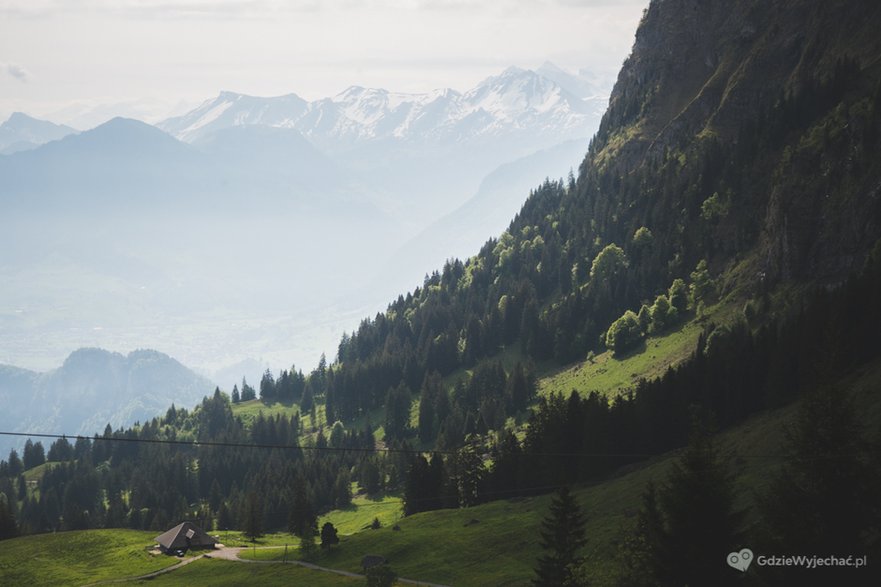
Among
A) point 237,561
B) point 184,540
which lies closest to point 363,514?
point 184,540

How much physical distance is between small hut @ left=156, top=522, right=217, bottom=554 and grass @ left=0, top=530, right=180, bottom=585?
2643 mm

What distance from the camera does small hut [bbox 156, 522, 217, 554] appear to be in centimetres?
13438

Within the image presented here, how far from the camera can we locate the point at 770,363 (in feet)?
386

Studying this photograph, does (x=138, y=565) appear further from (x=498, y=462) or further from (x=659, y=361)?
(x=659, y=361)

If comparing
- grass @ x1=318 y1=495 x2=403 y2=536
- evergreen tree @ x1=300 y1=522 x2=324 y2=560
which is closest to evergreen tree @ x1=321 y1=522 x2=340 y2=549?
evergreen tree @ x1=300 y1=522 x2=324 y2=560

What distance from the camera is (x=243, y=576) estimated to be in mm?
110875

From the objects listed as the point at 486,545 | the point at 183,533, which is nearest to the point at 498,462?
the point at 486,545

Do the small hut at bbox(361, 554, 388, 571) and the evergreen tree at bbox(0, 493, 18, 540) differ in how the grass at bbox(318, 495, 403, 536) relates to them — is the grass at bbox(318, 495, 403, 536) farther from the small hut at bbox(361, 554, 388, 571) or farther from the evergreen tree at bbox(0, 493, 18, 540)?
the evergreen tree at bbox(0, 493, 18, 540)

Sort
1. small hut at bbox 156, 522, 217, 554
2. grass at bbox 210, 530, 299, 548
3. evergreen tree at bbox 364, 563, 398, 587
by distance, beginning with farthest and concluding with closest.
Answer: grass at bbox 210, 530, 299, 548
small hut at bbox 156, 522, 217, 554
evergreen tree at bbox 364, 563, 398, 587

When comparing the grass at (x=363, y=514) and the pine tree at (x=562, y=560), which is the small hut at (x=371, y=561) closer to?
the pine tree at (x=562, y=560)

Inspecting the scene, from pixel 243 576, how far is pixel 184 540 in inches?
1184

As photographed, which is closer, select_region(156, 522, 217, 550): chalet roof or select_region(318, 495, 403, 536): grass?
select_region(156, 522, 217, 550): chalet roof

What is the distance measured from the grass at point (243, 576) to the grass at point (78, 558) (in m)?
7.34

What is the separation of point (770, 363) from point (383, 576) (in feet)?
207
